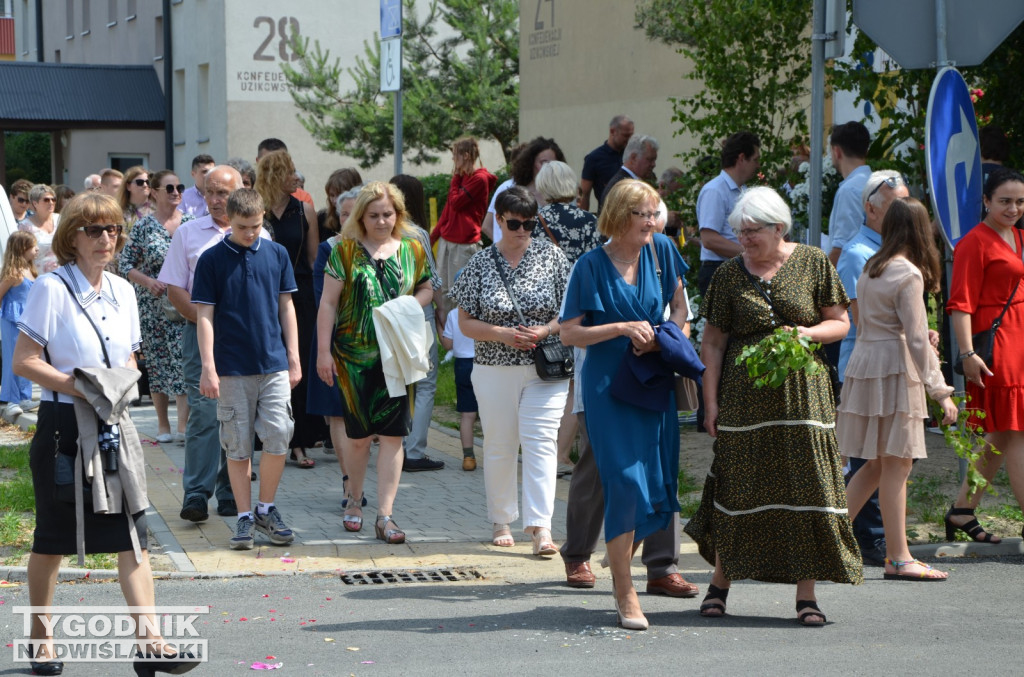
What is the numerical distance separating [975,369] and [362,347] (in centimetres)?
337

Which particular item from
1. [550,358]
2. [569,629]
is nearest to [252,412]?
[550,358]

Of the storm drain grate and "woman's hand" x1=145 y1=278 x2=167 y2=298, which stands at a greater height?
"woman's hand" x1=145 y1=278 x2=167 y2=298

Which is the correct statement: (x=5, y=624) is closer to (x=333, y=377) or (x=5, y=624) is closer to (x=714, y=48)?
(x=333, y=377)

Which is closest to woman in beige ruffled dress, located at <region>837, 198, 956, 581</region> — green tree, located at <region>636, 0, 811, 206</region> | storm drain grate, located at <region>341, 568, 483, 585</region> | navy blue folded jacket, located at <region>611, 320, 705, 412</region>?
navy blue folded jacket, located at <region>611, 320, 705, 412</region>

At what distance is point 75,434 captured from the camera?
5348 millimetres

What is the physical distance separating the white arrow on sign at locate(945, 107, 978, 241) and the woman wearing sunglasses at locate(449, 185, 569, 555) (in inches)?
85.5

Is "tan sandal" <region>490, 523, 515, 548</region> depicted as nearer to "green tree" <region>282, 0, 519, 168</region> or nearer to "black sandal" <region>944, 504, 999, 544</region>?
"black sandal" <region>944, 504, 999, 544</region>

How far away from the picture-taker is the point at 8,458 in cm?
1086

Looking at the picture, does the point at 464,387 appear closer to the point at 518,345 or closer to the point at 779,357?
the point at 518,345

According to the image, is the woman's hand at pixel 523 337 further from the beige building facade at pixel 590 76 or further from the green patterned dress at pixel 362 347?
the beige building facade at pixel 590 76

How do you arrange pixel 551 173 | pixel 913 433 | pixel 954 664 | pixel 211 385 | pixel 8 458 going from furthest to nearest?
pixel 8 458 < pixel 551 173 < pixel 211 385 < pixel 913 433 < pixel 954 664

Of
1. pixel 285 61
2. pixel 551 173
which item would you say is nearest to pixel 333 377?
pixel 551 173

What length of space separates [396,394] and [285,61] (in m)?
30.8

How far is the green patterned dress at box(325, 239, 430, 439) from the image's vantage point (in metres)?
7.84
